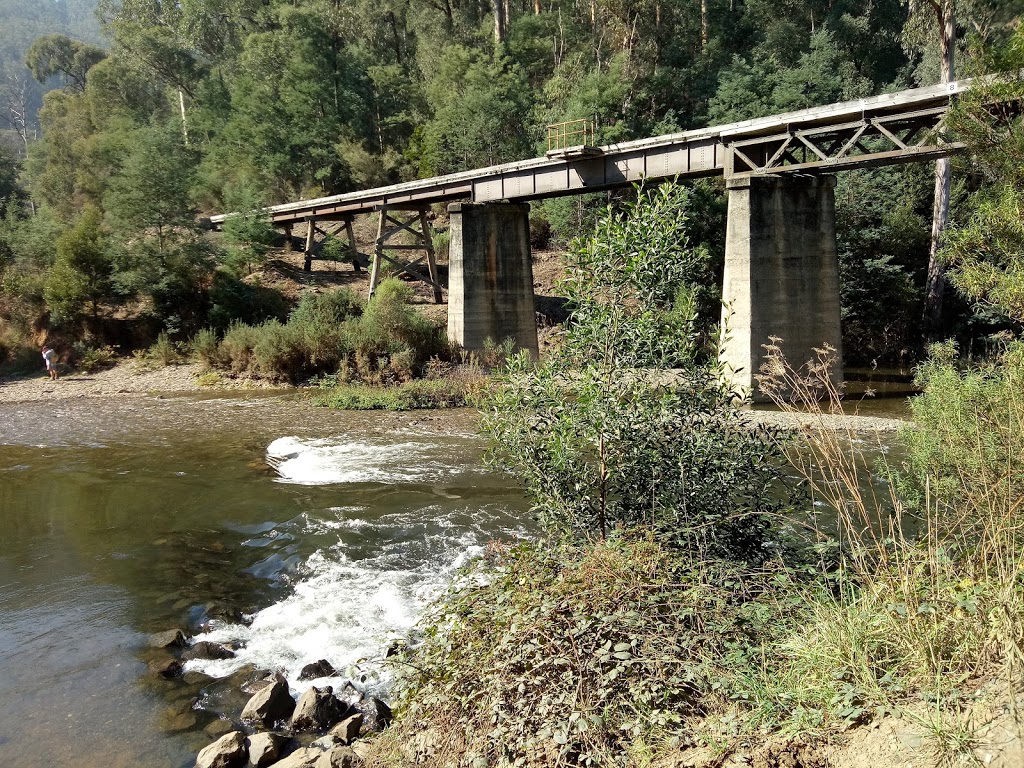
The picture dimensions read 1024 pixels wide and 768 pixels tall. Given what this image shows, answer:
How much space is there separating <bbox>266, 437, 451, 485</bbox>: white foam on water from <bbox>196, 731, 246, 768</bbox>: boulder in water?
7.31 m

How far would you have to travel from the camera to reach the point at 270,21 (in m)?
52.5

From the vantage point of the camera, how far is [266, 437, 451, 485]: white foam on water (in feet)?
42.2

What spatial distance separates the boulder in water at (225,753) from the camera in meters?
5.10

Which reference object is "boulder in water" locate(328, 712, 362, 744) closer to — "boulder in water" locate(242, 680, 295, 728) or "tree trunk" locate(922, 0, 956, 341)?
"boulder in water" locate(242, 680, 295, 728)

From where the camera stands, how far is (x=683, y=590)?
190 inches

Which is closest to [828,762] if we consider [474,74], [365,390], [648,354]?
[648,354]

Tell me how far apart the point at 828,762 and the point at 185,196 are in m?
30.8

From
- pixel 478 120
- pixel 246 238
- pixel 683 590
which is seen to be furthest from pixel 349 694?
pixel 478 120

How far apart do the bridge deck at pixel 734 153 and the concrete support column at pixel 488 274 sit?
0.92 metres

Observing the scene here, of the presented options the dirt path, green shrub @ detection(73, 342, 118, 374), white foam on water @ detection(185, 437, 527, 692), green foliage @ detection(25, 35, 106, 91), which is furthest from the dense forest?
green foliage @ detection(25, 35, 106, 91)

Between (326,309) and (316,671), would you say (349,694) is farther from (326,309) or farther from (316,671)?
(326,309)

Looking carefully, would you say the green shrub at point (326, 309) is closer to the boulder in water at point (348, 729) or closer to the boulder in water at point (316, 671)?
the boulder in water at point (316, 671)

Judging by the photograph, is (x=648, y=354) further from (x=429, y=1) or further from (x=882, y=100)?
(x=429, y=1)

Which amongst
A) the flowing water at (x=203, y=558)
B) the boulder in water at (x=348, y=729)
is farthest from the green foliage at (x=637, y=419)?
the boulder in water at (x=348, y=729)
